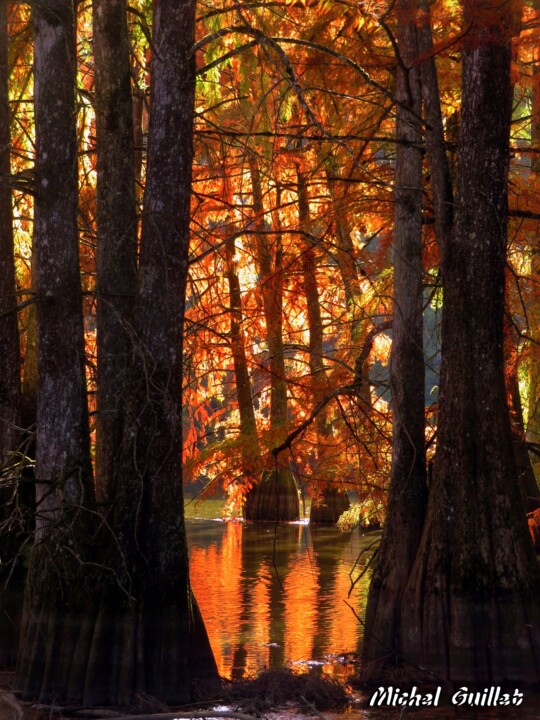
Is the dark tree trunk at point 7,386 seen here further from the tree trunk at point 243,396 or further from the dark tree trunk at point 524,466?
the dark tree trunk at point 524,466

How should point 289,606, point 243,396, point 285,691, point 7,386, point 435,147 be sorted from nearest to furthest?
point 285,691, point 435,147, point 7,386, point 289,606, point 243,396

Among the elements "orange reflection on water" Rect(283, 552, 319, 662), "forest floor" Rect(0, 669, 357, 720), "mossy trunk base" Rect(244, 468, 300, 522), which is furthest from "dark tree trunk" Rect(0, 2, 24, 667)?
"mossy trunk base" Rect(244, 468, 300, 522)

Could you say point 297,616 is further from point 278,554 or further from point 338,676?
point 278,554

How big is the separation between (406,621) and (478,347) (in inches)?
97.9

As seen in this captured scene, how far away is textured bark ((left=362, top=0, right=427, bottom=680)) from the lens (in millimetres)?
9719

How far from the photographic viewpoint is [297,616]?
13.2 m

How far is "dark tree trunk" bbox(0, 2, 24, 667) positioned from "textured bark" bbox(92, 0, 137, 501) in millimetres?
981

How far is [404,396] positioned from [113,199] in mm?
3318

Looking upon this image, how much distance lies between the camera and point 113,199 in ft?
31.8

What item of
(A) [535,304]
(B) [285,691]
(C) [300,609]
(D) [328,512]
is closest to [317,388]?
(C) [300,609]

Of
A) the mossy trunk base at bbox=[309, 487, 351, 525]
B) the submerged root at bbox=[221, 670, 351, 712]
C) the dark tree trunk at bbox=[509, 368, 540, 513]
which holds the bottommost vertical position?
the submerged root at bbox=[221, 670, 351, 712]

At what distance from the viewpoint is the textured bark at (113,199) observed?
31.3 feet

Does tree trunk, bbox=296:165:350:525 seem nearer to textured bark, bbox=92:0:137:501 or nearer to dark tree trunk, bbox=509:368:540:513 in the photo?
dark tree trunk, bbox=509:368:540:513

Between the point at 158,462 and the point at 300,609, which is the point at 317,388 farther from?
the point at 158,462
